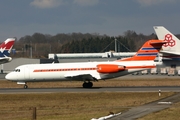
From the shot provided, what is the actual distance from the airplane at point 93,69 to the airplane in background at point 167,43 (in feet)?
116

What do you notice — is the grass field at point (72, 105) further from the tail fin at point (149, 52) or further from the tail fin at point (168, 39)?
the tail fin at point (168, 39)

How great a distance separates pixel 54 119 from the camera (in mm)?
26641

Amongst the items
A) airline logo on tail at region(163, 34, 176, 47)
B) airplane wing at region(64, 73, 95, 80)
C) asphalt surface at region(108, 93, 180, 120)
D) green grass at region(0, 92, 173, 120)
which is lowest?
green grass at region(0, 92, 173, 120)

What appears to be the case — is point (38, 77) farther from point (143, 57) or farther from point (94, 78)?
point (143, 57)

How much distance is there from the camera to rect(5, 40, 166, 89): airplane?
52.1 metres

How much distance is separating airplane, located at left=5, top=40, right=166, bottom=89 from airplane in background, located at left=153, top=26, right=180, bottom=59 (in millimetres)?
35228

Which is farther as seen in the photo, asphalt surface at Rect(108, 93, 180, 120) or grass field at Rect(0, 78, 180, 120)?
grass field at Rect(0, 78, 180, 120)

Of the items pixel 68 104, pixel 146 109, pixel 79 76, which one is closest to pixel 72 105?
pixel 68 104

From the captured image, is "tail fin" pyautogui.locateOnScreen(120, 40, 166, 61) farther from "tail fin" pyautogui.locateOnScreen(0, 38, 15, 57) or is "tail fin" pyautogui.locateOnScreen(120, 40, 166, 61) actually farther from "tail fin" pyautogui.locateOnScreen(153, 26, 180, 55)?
"tail fin" pyautogui.locateOnScreen(0, 38, 15, 57)

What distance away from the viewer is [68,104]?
3650 centimetres

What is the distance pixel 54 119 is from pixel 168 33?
6556 centimetres

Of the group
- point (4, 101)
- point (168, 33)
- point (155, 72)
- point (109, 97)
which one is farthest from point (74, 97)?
point (155, 72)

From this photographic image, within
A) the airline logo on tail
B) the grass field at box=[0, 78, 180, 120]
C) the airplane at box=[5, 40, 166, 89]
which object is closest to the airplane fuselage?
the airplane at box=[5, 40, 166, 89]

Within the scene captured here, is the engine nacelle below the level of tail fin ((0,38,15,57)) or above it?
below
